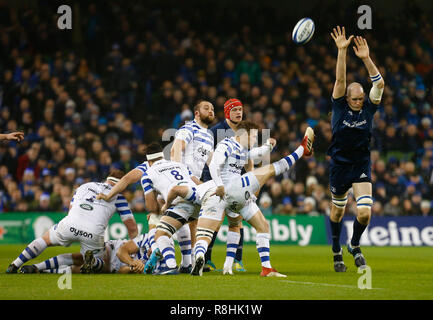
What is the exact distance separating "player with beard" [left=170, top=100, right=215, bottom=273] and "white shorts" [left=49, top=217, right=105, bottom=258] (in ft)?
4.60

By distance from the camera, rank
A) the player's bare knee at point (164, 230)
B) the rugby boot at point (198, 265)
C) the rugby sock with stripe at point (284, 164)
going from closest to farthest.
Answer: the rugby boot at point (198, 265) → the rugby sock with stripe at point (284, 164) → the player's bare knee at point (164, 230)

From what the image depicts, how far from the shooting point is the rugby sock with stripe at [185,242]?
34.6 ft

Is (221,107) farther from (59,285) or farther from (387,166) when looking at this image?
(59,285)

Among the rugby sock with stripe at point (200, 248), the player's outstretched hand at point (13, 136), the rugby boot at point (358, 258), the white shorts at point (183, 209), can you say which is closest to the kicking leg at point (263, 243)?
the rugby sock with stripe at point (200, 248)

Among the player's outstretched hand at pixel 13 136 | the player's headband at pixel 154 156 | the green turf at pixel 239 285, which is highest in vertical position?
the player's outstretched hand at pixel 13 136

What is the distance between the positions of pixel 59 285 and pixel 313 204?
12520mm

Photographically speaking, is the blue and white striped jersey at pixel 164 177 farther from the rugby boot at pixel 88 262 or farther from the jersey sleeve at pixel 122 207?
the rugby boot at pixel 88 262

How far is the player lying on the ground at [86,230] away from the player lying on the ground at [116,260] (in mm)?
119

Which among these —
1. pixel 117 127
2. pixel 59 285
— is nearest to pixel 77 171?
pixel 117 127

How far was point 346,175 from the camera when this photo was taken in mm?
10156

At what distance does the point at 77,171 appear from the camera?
20.3 m

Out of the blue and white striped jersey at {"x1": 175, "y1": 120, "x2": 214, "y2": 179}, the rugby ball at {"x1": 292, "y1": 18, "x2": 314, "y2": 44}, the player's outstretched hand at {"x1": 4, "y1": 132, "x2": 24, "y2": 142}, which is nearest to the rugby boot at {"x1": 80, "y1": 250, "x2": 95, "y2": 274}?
the player's outstretched hand at {"x1": 4, "y1": 132, "x2": 24, "y2": 142}

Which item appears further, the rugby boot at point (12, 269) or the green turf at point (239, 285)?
the rugby boot at point (12, 269)

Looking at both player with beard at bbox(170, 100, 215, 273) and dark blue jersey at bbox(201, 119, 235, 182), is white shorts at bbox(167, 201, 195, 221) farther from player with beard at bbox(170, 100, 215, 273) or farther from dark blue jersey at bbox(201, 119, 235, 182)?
dark blue jersey at bbox(201, 119, 235, 182)
